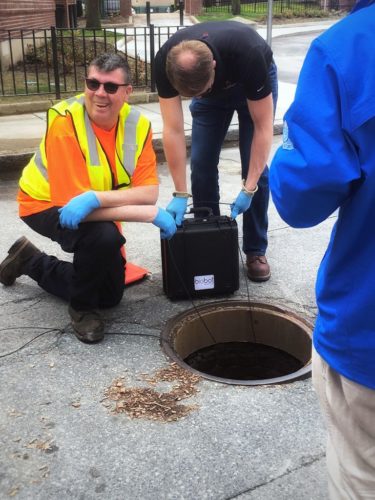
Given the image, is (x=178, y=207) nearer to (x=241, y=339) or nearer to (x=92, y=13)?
(x=241, y=339)

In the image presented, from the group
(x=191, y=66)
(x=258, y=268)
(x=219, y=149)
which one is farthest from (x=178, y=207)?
(x=191, y=66)

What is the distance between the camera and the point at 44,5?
16016 millimetres

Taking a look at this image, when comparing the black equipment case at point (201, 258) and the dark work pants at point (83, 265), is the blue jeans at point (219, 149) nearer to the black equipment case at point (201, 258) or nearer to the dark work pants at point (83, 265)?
the black equipment case at point (201, 258)

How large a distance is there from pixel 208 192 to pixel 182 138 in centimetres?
54

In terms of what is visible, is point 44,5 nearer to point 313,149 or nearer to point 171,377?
point 171,377

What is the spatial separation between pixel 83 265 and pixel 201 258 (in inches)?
29.4

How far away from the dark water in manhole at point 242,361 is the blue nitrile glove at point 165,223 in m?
0.80

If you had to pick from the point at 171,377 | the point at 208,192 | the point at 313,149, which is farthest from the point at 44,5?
the point at 313,149

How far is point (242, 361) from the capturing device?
146 inches

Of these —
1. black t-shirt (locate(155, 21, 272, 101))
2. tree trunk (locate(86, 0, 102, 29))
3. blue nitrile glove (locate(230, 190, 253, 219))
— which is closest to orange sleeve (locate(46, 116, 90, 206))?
black t-shirt (locate(155, 21, 272, 101))

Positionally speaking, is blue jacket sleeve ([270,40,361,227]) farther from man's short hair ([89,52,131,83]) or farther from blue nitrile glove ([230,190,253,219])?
blue nitrile glove ([230,190,253,219])

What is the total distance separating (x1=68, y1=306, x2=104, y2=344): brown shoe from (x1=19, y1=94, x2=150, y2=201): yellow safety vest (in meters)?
0.67

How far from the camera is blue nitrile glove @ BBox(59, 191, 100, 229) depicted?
2900mm

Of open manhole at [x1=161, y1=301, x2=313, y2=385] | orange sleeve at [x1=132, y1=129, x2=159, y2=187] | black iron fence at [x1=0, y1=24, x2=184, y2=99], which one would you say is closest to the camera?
orange sleeve at [x1=132, y1=129, x2=159, y2=187]
